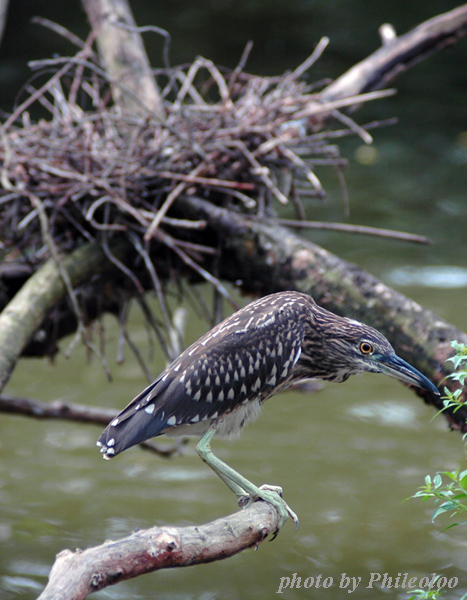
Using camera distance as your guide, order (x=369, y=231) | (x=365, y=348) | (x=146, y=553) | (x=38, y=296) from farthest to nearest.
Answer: (x=369, y=231) → (x=38, y=296) → (x=365, y=348) → (x=146, y=553)

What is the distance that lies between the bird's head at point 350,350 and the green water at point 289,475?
A: 1.01 metres

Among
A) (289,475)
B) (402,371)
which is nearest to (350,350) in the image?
(402,371)

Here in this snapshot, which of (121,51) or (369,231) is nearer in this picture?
(369,231)

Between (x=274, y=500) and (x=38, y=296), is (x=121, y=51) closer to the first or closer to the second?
(x=38, y=296)

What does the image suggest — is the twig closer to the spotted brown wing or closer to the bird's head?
the bird's head

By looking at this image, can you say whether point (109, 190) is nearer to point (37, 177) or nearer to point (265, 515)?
point (37, 177)

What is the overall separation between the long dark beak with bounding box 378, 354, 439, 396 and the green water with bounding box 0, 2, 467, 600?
3.81 ft

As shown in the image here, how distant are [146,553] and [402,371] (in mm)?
867

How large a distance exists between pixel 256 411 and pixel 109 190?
101 centimetres

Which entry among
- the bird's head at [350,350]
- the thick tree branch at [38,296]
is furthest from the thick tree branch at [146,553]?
the thick tree branch at [38,296]

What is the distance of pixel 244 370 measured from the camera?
1.99 m

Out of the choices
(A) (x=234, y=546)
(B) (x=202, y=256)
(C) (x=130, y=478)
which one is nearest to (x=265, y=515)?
(A) (x=234, y=546)

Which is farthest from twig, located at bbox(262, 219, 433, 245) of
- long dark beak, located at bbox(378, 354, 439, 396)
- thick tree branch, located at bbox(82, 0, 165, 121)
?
thick tree branch, located at bbox(82, 0, 165, 121)

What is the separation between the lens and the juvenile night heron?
1.90 meters
